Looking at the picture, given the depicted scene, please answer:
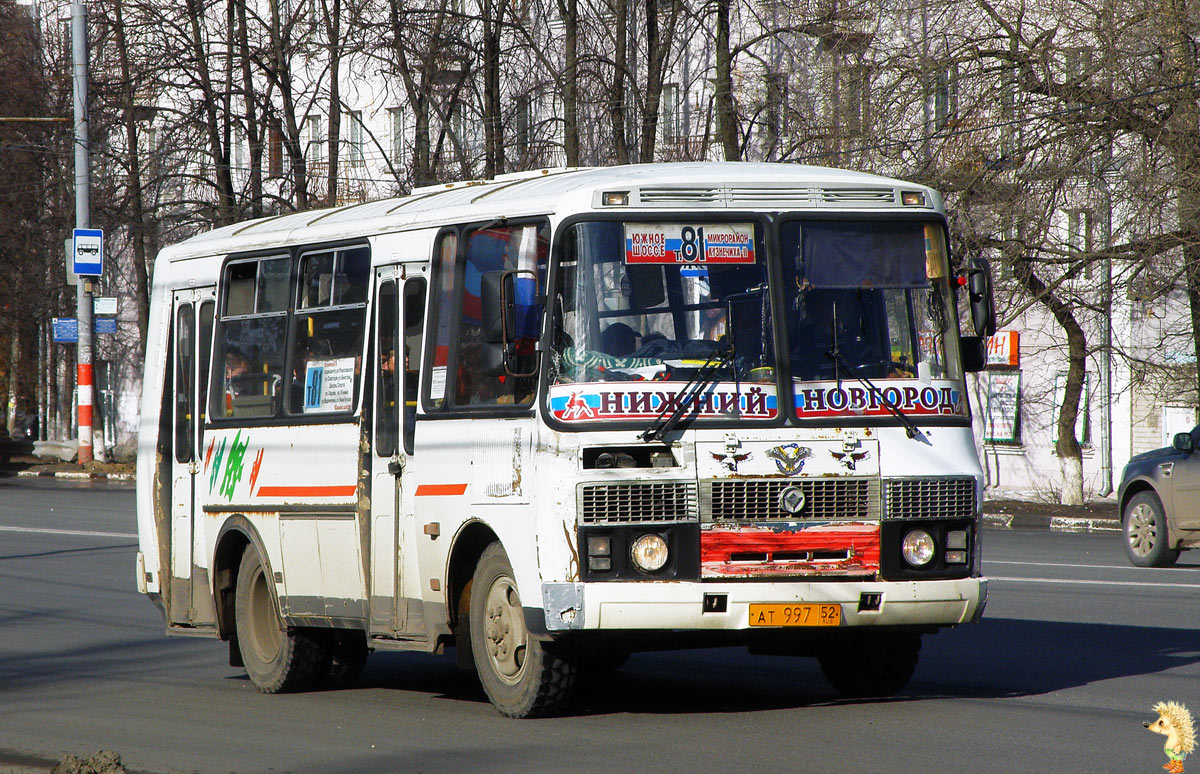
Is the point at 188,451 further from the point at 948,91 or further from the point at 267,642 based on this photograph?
the point at 948,91

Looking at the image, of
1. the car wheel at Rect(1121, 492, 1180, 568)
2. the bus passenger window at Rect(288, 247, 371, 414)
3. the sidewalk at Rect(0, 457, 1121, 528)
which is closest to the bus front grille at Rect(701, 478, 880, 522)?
the bus passenger window at Rect(288, 247, 371, 414)

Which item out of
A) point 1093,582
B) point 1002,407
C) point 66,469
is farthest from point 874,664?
point 66,469

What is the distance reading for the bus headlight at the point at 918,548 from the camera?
8102 mm

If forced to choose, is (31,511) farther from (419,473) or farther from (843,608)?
(843,608)

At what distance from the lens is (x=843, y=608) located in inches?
313

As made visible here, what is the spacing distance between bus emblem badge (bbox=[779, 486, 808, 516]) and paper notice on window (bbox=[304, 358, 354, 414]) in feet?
9.04

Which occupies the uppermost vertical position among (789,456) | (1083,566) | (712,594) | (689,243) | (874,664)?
(689,243)

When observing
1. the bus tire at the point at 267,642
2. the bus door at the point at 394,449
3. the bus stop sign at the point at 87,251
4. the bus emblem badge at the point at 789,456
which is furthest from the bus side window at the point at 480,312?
the bus stop sign at the point at 87,251

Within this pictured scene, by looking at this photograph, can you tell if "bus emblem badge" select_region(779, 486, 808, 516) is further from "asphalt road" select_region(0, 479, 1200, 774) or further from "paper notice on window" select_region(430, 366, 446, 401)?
"paper notice on window" select_region(430, 366, 446, 401)

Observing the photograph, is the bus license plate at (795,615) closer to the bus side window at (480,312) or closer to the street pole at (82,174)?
the bus side window at (480,312)

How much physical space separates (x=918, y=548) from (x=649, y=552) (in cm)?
131

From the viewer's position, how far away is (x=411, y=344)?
29.9ft

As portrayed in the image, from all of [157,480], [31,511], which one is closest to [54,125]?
[31,511]

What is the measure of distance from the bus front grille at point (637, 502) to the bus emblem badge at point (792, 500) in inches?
16.7
